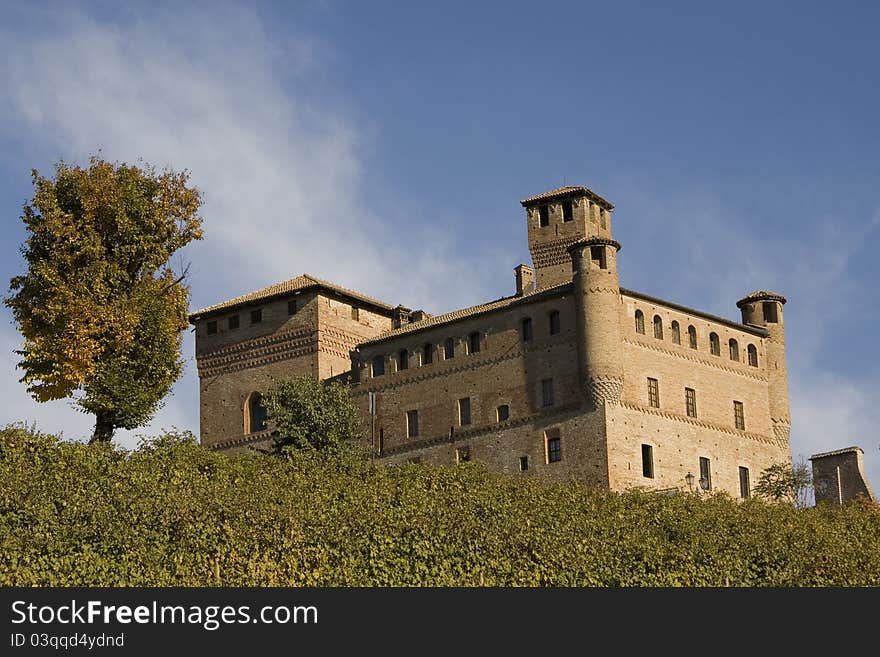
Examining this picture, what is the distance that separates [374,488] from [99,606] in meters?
14.5

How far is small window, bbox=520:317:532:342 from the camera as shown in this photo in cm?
4975

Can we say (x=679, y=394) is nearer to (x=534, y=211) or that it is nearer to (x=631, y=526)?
(x=534, y=211)

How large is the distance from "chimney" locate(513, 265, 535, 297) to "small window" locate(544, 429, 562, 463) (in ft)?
26.8

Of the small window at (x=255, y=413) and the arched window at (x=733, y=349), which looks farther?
the small window at (x=255, y=413)

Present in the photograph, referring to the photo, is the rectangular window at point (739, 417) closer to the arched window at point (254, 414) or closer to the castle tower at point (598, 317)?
the castle tower at point (598, 317)

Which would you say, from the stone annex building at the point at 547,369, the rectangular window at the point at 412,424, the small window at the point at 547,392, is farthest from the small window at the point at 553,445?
the rectangular window at the point at 412,424

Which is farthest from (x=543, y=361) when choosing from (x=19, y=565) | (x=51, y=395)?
(x=19, y=565)

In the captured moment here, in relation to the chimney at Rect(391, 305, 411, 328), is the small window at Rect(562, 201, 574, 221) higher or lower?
higher

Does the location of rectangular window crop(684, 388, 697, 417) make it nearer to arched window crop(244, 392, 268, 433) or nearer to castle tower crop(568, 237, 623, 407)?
castle tower crop(568, 237, 623, 407)

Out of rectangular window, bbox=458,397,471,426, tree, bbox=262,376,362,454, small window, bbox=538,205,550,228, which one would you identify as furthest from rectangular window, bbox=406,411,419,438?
small window, bbox=538,205,550,228

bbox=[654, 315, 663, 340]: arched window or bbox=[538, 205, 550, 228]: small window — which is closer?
bbox=[654, 315, 663, 340]: arched window

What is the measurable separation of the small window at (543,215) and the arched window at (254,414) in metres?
12.6

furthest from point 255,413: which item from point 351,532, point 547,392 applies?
point 351,532

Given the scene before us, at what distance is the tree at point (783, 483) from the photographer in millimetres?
50469
